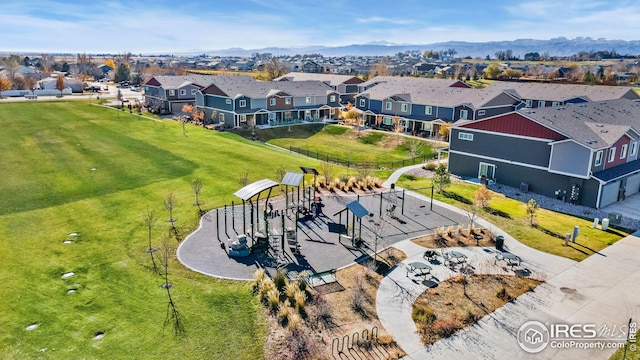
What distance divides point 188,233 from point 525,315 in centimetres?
1950

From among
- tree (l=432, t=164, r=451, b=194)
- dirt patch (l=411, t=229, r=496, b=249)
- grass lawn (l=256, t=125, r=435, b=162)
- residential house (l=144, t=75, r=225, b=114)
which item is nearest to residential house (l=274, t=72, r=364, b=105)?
grass lawn (l=256, t=125, r=435, b=162)

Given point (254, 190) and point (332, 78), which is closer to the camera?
point (254, 190)

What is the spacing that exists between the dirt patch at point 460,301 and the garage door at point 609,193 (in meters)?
17.2

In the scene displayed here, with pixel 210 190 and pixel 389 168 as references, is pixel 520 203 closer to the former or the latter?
pixel 389 168

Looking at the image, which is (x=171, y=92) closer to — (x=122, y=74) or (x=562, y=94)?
(x=562, y=94)

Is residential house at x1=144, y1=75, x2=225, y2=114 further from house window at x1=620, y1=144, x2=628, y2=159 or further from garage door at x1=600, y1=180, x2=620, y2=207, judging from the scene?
garage door at x1=600, y1=180, x2=620, y2=207

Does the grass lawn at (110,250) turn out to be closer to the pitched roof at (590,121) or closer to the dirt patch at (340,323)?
the dirt patch at (340,323)

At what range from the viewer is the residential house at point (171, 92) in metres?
81.3

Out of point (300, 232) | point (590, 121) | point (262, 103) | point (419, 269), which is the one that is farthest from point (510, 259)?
point (262, 103)

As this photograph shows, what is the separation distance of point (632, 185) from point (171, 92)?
72.2 metres

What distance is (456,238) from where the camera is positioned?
90.8ft

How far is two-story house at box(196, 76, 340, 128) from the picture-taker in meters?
69.5

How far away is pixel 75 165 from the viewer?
41156 millimetres

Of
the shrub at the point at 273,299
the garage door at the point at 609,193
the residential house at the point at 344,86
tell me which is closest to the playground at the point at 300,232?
the shrub at the point at 273,299
